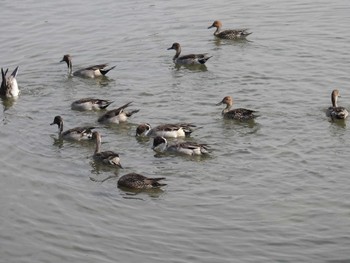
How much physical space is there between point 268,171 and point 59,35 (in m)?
11.8

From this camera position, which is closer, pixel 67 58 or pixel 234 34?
pixel 67 58

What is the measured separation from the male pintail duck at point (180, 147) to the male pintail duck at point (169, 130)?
0.40m

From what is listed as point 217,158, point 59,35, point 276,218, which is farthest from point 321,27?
point 276,218

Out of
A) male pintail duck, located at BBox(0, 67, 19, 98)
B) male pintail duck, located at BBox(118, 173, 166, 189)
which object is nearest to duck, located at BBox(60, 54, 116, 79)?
male pintail duck, located at BBox(0, 67, 19, 98)

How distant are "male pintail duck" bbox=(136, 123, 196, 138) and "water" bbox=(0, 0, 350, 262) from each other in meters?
0.27

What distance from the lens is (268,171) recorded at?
1625 cm

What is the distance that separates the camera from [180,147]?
56.8 ft

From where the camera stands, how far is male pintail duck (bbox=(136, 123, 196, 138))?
712 inches

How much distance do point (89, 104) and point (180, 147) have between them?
11.4 ft

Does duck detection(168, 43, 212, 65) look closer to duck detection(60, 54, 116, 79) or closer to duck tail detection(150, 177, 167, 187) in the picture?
duck detection(60, 54, 116, 79)

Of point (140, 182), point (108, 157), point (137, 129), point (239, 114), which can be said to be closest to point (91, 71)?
point (137, 129)

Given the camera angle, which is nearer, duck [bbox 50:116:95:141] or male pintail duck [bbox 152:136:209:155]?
male pintail duck [bbox 152:136:209:155]

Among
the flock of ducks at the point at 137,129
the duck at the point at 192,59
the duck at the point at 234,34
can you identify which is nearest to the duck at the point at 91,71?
the flock of ducks at the point at 137,129

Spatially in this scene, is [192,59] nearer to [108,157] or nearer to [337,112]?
[337,112]
